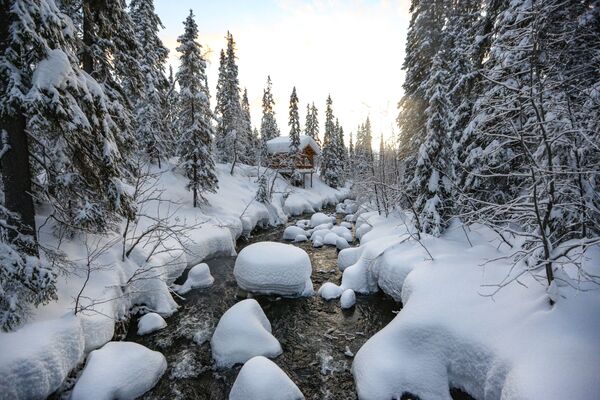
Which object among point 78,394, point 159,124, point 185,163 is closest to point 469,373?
point 78,394

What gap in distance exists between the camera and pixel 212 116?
73.8 feet

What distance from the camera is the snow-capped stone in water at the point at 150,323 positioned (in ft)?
31.4

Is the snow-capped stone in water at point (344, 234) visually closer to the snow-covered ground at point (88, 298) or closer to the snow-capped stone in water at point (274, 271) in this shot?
the snow-covered ground at point (88, 298)

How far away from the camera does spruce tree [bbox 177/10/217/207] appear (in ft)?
70.7

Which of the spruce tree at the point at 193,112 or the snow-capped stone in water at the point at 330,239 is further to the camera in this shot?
the spruce tree at the point at 193,112

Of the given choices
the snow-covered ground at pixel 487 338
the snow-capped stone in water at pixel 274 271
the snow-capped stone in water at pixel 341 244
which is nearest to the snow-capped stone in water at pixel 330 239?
the snow-capped stone in water at pixel 341 244

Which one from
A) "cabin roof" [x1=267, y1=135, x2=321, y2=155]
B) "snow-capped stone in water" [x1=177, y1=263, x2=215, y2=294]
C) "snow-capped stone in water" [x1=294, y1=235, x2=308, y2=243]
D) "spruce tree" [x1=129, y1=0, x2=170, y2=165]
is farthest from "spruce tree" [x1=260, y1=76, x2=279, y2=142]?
"snow-capped stone in water" [x1=177, y1=263, x2=215, y2=294]

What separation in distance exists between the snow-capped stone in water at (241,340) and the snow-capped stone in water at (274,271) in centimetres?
277

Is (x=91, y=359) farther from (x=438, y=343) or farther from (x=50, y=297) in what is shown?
(x=438, y=343)

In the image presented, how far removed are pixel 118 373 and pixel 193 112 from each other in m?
18.8

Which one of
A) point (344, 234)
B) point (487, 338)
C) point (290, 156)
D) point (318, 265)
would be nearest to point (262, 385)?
point (487, 338)

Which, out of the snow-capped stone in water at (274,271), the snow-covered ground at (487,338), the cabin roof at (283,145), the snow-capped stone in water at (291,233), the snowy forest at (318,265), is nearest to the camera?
the snow-covered ground at (487,338)

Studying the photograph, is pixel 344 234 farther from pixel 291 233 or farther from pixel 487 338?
pixel 487 338

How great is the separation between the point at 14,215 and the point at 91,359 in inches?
146
